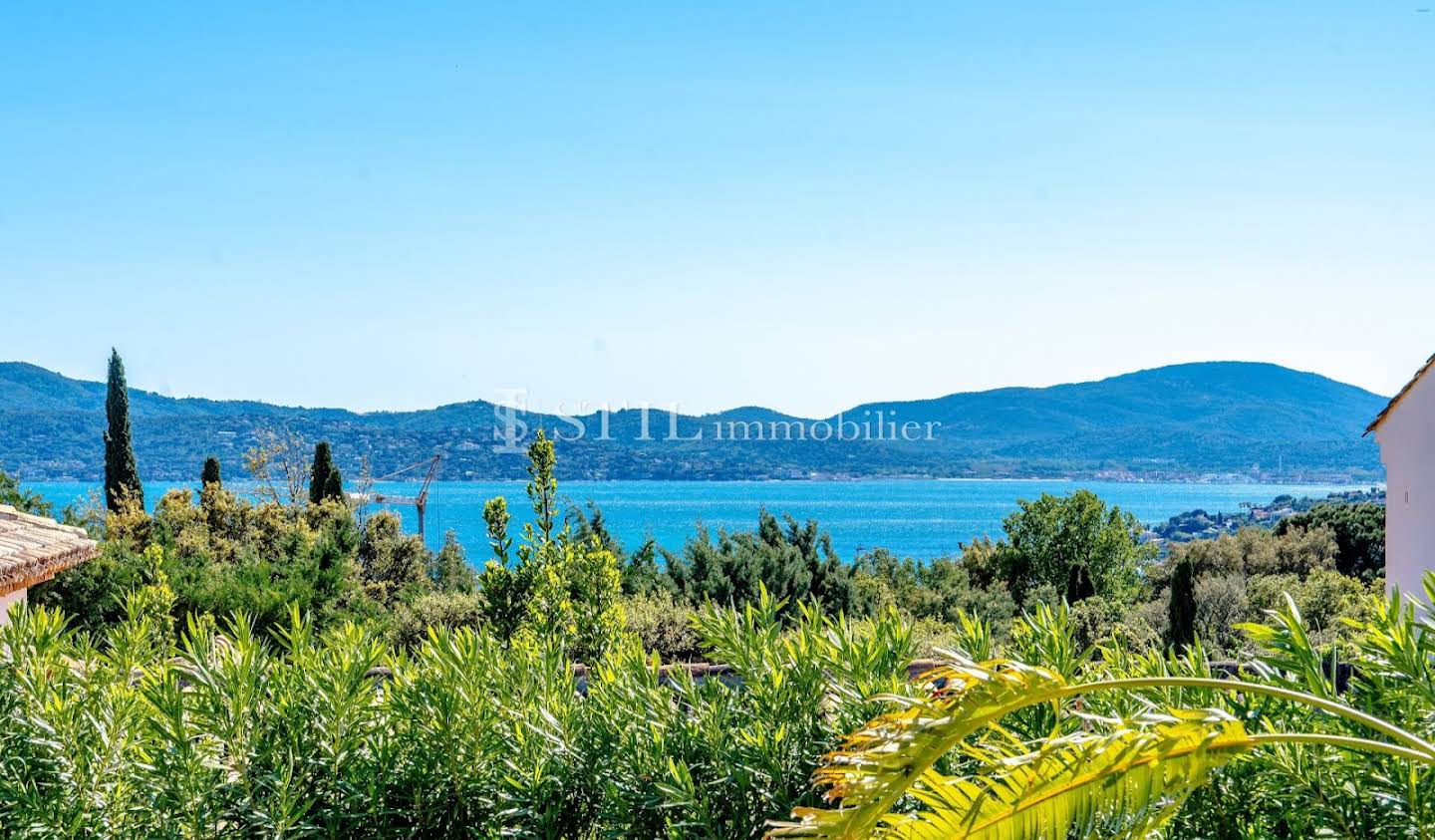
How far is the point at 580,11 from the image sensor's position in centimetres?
1260

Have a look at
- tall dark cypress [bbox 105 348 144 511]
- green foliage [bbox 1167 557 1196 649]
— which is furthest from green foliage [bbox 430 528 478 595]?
green foliage [bbox 1167 557 1196 649]

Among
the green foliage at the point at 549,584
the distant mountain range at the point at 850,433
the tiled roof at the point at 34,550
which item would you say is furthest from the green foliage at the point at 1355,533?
the distant mountain range at the point at 850,433

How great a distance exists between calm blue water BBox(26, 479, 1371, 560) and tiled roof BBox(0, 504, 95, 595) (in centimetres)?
5798

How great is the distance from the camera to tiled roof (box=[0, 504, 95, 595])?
726 cm

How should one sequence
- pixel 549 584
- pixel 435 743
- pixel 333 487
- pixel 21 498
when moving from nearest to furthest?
pixel 435 743, pixel 549 584, pixel 21 498, pixel 333 487

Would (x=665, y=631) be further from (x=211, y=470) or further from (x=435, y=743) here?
(x=211, y=470)

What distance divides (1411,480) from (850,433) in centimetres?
9006

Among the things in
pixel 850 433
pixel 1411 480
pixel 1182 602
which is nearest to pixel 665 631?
pixel 1411 480

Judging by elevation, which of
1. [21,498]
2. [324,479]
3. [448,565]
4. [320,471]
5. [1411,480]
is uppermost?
[1411,480]

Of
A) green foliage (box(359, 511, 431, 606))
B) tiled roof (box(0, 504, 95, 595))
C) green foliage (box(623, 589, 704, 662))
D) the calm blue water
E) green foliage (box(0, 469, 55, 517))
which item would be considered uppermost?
tiled roof (box(0, 504, 95, 595))

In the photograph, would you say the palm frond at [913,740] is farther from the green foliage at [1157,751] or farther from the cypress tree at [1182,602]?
the cypress tree at [1182,602]

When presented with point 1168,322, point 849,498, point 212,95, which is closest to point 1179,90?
point 212,95

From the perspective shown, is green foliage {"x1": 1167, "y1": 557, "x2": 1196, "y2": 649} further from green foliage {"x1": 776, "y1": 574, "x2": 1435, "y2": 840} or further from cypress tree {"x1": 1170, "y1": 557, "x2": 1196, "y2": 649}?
green foliage {"x1": 776, "y1": 574, "x2": 1435, "y2": 840}

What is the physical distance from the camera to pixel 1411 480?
10.6 meters
